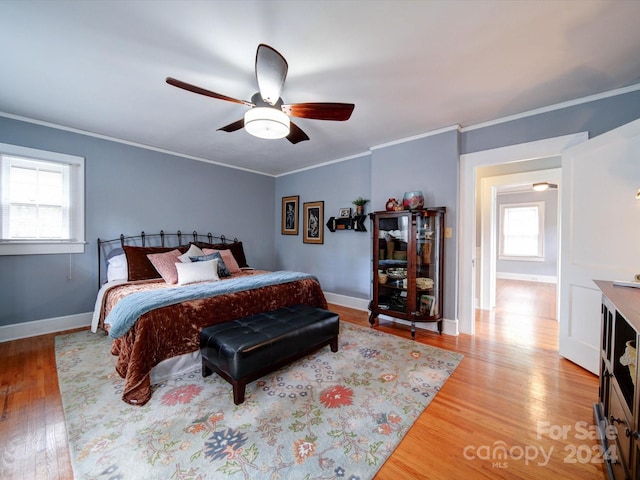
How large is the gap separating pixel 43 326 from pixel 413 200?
195 inches

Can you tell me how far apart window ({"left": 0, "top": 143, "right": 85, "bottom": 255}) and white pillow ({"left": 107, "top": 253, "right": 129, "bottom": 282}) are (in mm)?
474

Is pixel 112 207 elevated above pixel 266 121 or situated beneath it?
situated beneath

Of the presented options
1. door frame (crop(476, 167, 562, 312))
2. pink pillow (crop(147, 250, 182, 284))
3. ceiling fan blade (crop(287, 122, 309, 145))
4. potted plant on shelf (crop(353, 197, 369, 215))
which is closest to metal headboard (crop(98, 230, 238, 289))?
pink pillow (crop(147, 250, 182, 284))

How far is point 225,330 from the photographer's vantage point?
2195mm

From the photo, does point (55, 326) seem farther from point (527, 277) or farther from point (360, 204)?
point (527, 277)

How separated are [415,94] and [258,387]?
119 inches

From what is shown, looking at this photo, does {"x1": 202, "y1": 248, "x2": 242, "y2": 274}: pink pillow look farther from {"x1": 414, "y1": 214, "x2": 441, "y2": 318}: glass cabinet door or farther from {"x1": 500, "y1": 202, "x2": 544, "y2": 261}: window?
{"x1": 500, "y1": 202, "x2": 544, "y2": 261}: window

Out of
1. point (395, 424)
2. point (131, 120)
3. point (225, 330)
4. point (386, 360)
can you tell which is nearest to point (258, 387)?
point (225, 330)

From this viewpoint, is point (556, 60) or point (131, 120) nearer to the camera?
point (556, 60)

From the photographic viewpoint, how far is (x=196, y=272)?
3207 millimetres

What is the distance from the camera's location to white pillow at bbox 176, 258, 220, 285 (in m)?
3.15

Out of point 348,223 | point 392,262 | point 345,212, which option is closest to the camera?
point 392,262

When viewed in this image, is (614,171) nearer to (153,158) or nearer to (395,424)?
(395,424)

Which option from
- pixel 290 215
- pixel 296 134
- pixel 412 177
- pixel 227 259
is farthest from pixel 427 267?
pixel 290 215
